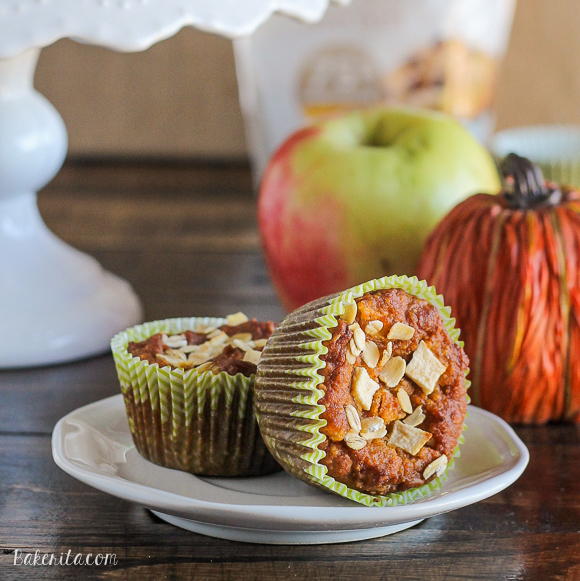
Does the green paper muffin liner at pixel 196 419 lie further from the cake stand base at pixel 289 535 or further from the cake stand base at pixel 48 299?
the cake stand base at pixel 48 299

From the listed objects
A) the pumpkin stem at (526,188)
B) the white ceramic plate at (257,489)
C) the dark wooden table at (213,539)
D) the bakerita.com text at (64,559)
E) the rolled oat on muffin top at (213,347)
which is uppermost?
the pumpkin stem at (526,188)

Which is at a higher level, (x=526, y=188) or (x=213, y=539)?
(x=526, y=188)

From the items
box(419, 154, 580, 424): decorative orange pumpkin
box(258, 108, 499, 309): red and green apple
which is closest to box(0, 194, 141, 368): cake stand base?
box(258, 108, 499, 309): red and green apple

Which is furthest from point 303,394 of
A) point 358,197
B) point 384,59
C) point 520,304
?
point 384,59

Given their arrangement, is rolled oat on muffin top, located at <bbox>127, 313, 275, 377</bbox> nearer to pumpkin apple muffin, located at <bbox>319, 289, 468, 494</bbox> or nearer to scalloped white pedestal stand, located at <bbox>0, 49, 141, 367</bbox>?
pumpkin apple muffin, located at <bbox>319, 289, 468, 494</bbox>

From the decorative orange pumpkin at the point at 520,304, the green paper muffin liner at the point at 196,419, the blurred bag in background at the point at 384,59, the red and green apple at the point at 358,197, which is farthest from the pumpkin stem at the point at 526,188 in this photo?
the blurred bag in background at the point at 384,59

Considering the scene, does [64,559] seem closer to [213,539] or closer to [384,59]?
[213,539]

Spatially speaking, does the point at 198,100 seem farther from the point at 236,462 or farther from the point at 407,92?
the point at 236,462
